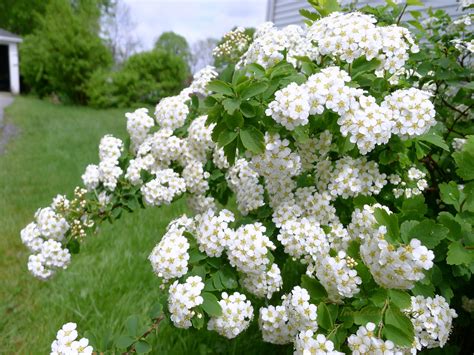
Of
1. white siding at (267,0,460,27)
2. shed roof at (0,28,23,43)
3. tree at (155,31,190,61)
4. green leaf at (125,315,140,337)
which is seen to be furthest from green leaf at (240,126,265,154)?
tree at (155,31,190,61)

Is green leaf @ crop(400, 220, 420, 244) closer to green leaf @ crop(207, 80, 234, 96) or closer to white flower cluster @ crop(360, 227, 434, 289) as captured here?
white flower cluster @ crop(360, 227, 434, 289)

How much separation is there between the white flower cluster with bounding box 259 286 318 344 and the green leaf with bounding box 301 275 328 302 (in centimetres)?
2

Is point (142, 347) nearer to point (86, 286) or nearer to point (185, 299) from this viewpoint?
point (185, 299)

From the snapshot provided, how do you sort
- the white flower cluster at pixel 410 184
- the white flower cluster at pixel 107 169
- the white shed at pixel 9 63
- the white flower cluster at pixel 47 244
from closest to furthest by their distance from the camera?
the white flower cluster at pixel 410 184, the white flower cluster at pixel 47 244, the white flower cluster at pixel 107 169, the white shed at pixel 9 63

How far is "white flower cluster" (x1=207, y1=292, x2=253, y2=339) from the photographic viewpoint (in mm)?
1412

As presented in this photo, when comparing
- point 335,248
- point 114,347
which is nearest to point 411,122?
point 335,248

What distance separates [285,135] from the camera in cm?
149

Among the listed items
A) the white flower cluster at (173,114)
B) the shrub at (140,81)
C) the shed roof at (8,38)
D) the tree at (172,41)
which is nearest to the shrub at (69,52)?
the shrub at (140,81)

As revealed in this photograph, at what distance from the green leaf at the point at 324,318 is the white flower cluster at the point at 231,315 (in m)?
0.33

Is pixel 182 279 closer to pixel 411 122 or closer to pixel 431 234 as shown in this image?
pixel 431 234

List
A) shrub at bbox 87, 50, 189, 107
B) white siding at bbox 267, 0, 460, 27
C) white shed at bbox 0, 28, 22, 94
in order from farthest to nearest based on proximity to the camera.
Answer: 1. white shed at bbox 0, 28, 22, 94
2. shrub at bbox 87, 50, 189, 107
3. white siding at bbox 267, 0, 460, 27

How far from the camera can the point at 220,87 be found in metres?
1.41

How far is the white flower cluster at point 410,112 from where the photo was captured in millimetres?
1305

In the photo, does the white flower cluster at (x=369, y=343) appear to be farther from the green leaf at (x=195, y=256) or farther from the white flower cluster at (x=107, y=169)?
the white flower cluster at (x=107, y=169)
